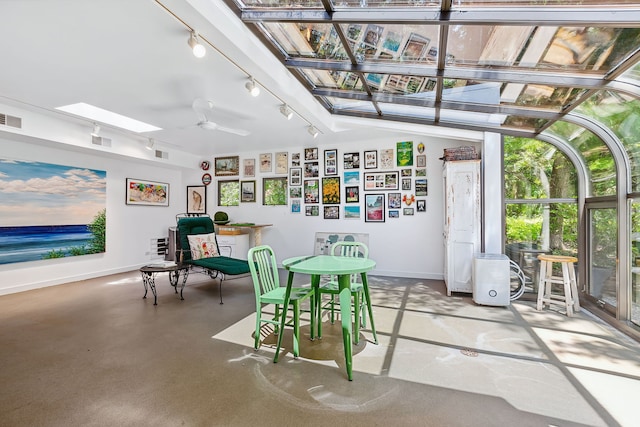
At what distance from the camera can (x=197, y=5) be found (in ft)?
6.63

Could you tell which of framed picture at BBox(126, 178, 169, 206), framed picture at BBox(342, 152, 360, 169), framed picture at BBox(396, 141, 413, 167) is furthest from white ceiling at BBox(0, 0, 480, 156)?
framed picture at BBox(126, 178, 169, 206)

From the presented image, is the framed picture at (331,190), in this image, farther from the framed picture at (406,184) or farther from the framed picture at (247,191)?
the framed picture at (247,191)

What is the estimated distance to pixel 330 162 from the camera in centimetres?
623

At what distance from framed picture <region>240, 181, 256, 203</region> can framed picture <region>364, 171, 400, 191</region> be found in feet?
8.97

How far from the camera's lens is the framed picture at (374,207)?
19.1 ft

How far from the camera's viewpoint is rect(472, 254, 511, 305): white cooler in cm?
390

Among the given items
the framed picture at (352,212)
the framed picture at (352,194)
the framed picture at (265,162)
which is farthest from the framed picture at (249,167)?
the framed picture at (352,212)

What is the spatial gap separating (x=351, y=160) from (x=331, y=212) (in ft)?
3.84

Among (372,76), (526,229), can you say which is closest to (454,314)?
(526,229)

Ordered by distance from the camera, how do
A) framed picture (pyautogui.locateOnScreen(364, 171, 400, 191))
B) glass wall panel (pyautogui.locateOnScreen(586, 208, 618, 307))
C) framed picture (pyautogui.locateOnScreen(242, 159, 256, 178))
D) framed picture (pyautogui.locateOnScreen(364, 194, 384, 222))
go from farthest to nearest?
framed picture (pyautogui.locateOnScreen(242, 159, 256, 178))
framed picture (pyautogui.locateOnScreen(364, 194, 384, 222))
framed picture (pyautogui.locateOnScreen(364, 171, 400, 191))
glass wall panel (pyautogui.locateOnScreen(586, 208, 618, 307))

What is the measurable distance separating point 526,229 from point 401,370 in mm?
3389

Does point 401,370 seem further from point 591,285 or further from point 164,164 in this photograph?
point 164,164

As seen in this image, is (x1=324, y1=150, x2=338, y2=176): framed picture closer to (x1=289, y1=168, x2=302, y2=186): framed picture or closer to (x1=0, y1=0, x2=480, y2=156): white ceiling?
(x1=289, y1=168, x2=302, y2=186): framed picture

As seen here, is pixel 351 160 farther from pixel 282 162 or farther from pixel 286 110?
pixel 286 110
